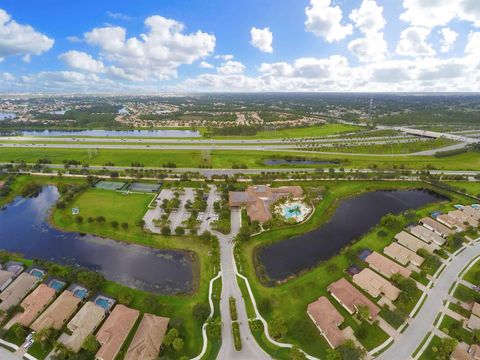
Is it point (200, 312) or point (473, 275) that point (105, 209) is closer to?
point (200, 312)

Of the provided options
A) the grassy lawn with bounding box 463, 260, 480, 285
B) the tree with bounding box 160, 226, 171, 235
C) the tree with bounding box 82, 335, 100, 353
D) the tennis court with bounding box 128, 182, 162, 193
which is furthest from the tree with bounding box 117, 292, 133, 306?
the grassy lawn with bounding box 463, 260, 480, 285

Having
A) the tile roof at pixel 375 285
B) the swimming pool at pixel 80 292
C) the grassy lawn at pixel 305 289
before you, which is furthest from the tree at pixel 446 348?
the swimming pool at pixel 80 292

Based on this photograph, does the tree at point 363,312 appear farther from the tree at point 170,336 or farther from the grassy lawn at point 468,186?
the grassy lawn at point 468,186

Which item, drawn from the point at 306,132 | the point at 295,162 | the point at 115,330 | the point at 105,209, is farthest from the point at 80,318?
the point at 306,132

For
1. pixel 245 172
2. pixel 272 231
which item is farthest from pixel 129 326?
pixel 245 172

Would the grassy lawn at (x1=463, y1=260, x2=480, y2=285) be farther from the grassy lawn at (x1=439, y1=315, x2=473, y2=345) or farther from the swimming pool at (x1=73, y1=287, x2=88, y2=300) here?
the swimming pool at (x1=73, y1=287, x2=88, y2=300)

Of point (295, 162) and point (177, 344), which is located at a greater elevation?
point (295, 162)

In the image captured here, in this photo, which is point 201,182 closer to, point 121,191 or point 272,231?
point 121,191
